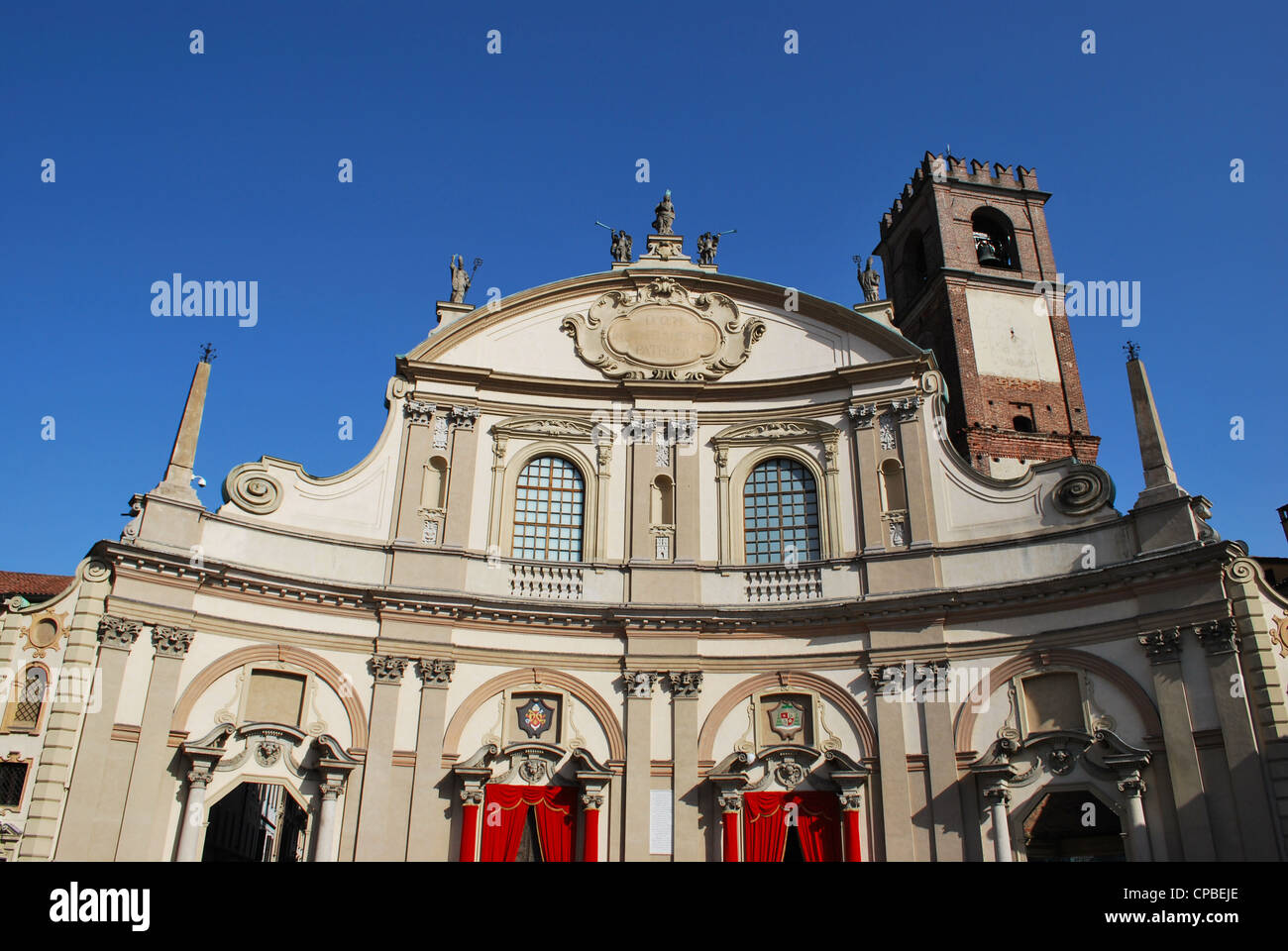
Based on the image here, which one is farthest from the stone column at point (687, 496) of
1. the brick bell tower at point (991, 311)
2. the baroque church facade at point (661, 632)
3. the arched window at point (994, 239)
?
the arched window at point (994, 239)

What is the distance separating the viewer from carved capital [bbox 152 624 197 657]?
18094 millimetres

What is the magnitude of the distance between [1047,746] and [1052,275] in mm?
16469

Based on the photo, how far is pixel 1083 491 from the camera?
19594 mm

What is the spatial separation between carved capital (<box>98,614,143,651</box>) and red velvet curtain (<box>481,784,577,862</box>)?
22.2 ft

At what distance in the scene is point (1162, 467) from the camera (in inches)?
743

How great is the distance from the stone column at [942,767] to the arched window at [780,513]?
371cm

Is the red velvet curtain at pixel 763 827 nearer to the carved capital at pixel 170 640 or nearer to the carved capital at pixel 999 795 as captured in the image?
the carved capital at pixel 999 795

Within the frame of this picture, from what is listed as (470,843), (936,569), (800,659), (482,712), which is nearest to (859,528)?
(936,569)

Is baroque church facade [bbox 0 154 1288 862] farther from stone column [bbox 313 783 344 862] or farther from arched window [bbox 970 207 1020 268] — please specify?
arched window [bbox 970 207 1020 268]

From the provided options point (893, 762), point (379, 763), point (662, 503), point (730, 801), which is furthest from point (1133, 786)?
point (379, 763)

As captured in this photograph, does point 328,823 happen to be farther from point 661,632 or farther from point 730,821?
point 730,821

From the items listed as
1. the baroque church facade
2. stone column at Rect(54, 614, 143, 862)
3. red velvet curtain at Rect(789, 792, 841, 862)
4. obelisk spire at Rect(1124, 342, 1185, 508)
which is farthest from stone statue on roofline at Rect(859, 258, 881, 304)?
stone column at Rect(54, 614, 143, 862)

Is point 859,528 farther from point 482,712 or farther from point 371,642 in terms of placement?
point 371,642

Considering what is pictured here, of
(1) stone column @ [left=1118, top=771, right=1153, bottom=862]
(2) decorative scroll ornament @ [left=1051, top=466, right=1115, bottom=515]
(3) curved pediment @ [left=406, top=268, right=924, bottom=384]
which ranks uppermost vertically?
(3) curved pediment @ [left=406, top=268, right=924, bottom=384]
